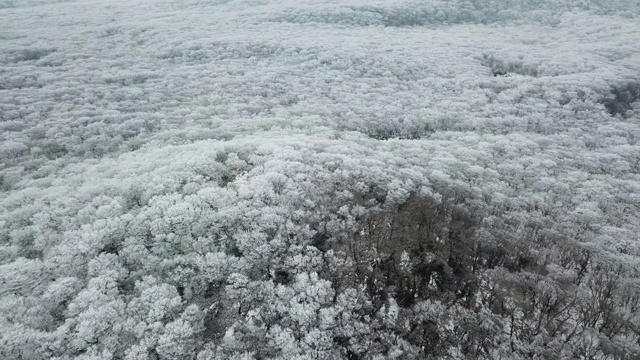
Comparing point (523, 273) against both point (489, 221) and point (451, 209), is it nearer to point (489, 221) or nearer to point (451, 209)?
point (489, 221)

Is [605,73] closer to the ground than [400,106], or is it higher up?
higher up

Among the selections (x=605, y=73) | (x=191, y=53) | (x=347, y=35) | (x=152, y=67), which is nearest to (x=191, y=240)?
(x=152, y=67)

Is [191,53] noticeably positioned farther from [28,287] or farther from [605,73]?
[605,73]

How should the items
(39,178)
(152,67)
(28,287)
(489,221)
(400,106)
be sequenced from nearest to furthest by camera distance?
(28,287)
(489,221)
(39,178)
(400,106)
(152,67)

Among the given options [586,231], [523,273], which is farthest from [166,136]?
[586,231]

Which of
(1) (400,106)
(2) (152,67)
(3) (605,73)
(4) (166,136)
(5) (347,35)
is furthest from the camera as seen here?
(5) (347,35)

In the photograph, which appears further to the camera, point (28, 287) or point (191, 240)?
point (191, 240)
